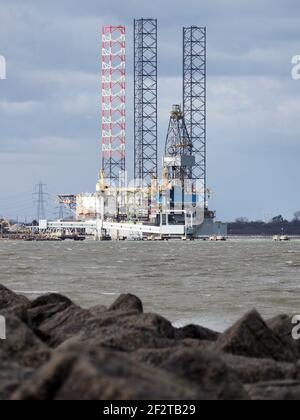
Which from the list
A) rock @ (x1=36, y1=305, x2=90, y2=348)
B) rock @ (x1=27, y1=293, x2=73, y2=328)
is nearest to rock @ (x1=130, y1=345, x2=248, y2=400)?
rock @ (x1=36, y1=305, x2=90, y2=348)

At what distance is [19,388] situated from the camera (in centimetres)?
604

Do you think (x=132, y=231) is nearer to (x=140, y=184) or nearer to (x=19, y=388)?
(x=140, y=184)

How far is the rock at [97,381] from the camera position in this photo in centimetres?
537

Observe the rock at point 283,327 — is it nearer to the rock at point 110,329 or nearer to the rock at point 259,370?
the rock at point 110,329

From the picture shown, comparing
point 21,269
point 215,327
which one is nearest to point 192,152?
point 21,269

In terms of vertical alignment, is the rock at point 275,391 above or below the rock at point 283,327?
below

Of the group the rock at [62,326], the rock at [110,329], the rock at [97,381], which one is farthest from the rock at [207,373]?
the rock at [62,326]

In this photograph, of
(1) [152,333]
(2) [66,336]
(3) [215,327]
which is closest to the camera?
(1) [152,333]

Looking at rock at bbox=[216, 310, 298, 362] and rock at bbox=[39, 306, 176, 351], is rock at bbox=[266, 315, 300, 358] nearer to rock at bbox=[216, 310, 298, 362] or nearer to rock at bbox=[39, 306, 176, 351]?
rock at bbox=[216, 310, 298, 362]

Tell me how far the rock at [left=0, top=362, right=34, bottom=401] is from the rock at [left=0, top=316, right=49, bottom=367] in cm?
67

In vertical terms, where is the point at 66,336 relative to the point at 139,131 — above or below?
below

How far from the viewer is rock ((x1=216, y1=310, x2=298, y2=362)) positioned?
30.6ft
